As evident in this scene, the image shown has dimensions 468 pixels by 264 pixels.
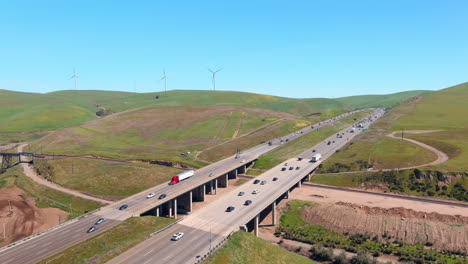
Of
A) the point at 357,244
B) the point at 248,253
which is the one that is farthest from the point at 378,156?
the point at 248,253

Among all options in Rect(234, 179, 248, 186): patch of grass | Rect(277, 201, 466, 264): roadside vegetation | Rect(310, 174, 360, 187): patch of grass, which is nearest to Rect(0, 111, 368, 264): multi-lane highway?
Rect(234, 179, 248, 186): patch of grass

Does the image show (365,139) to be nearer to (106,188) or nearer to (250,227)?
(250,227)

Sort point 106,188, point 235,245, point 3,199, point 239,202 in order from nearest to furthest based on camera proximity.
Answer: point 235,245 → point 239,202 → point 3,199 → point 106,188

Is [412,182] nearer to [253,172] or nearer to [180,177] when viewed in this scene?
[253,172]

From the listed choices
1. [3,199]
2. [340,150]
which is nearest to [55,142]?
[3,199]

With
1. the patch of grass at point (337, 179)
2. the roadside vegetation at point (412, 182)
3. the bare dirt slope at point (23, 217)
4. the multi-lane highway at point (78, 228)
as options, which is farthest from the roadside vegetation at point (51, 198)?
the roadside vegetation at point (412, 182)
